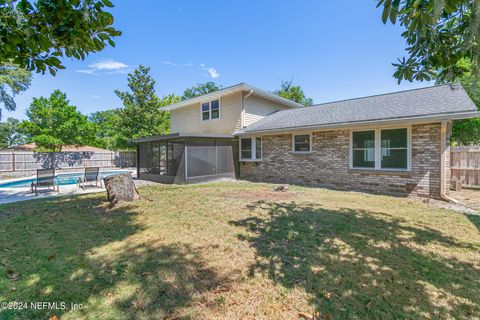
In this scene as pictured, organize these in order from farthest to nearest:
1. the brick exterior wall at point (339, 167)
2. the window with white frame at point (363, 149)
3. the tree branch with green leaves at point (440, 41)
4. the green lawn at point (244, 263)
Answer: the window with white frame at point (363, 149), the brick exterior wall at point (339, 167), the tree branch with green leaves at point (440, 41), the green lawn at point (244, 263)

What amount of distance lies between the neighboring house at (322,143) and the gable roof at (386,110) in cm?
3

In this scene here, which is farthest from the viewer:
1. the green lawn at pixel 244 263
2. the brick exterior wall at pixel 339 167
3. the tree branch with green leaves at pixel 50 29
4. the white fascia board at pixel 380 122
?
the brick exterior wall at pixel 339 167

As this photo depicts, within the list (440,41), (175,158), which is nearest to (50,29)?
(440,41)

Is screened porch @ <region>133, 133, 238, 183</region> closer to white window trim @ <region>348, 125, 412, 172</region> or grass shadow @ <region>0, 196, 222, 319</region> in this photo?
grass shadow @ <region>0, 196, 222, 319</region>

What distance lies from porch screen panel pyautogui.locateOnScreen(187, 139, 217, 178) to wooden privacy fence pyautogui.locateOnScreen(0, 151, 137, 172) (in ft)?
52.5

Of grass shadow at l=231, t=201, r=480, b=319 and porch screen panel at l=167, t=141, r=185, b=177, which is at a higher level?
porch screen panel at l=167, t=141, r=185, b=177

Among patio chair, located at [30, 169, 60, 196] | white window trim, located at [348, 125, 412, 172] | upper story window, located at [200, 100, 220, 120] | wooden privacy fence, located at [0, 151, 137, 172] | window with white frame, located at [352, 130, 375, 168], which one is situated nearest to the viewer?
white window trim, located at [348, 125, 412, 172]

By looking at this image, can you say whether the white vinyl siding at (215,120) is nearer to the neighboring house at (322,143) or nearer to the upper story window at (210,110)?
the neighboring house at (322,143)

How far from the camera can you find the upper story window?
1486 cm

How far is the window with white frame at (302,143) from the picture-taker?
1085 cm

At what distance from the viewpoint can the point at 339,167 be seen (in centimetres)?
979

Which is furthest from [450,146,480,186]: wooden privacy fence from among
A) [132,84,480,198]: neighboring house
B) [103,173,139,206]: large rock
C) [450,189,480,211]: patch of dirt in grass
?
[103,173,139,206]: large rock

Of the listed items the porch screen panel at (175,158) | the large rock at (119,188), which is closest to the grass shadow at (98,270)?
the large rock at (119,188)

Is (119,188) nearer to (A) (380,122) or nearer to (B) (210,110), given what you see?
(A) (380,122)
